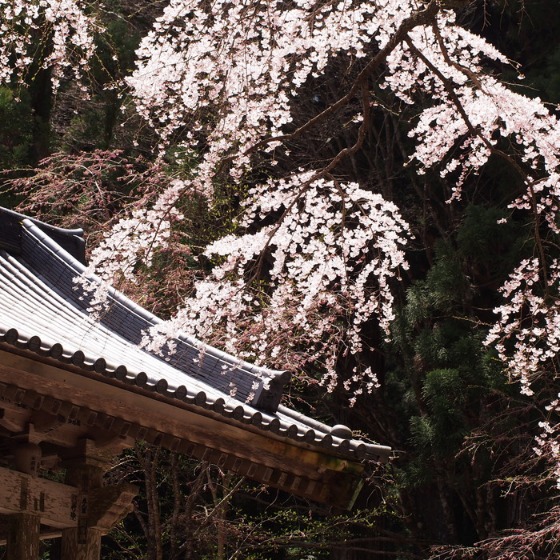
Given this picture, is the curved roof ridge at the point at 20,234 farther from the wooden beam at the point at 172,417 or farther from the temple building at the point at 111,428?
the wooden beam at the point at 172,417

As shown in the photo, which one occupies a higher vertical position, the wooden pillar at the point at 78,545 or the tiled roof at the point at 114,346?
the tiled roof at the point at 114,346

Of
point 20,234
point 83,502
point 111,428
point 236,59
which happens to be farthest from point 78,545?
point 236,59

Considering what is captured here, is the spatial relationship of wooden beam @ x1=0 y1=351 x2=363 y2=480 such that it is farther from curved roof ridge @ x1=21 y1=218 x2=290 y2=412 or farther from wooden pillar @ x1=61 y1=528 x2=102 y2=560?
wooden pillar @ x1=61 y1=528 x2=102 y2=560

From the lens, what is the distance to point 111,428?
155 inches

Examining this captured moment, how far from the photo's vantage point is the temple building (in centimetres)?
374

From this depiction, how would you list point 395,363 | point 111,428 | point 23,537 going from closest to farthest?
point 111,428
point 23,537
point 395,363

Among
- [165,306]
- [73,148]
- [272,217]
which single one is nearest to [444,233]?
[272,217]

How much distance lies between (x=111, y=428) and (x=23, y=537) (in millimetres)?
628

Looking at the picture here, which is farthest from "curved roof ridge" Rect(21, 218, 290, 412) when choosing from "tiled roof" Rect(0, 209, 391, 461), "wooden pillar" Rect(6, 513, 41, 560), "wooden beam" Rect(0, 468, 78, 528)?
"wooden pillar" Rect(6, 513, 41, 560)

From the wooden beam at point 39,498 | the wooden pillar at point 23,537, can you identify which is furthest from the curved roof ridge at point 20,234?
the wooden pillar at point 23,537

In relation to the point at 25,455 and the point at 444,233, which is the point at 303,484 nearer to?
the point at 25,455

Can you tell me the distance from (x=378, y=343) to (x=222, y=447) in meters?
6.96

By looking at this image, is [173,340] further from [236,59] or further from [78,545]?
[236,59]

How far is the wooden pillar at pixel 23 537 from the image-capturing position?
406 cm
